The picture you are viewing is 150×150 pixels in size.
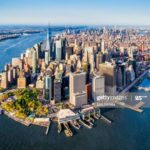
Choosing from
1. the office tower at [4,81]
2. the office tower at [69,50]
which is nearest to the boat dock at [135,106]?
the office tower at [4,81]

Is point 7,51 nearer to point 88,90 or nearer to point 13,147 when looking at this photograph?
point 88,90

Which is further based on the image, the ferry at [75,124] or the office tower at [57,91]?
the office tower at [57,91]

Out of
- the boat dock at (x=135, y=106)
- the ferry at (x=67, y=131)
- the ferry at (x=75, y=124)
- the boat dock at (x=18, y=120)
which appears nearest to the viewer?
the ferry at (x=67, y=131)

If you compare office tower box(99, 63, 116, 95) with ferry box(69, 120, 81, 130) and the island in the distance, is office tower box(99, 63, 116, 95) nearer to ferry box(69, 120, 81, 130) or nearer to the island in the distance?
the island in the distance

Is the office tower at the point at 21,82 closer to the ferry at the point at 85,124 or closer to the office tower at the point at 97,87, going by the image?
the office tower at the point at 97,87

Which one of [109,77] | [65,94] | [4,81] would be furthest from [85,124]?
[4,81]

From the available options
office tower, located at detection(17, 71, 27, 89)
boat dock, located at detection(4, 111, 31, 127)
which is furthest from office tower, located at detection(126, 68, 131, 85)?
boat dock, located at detection(4, 111, 31, 127)
